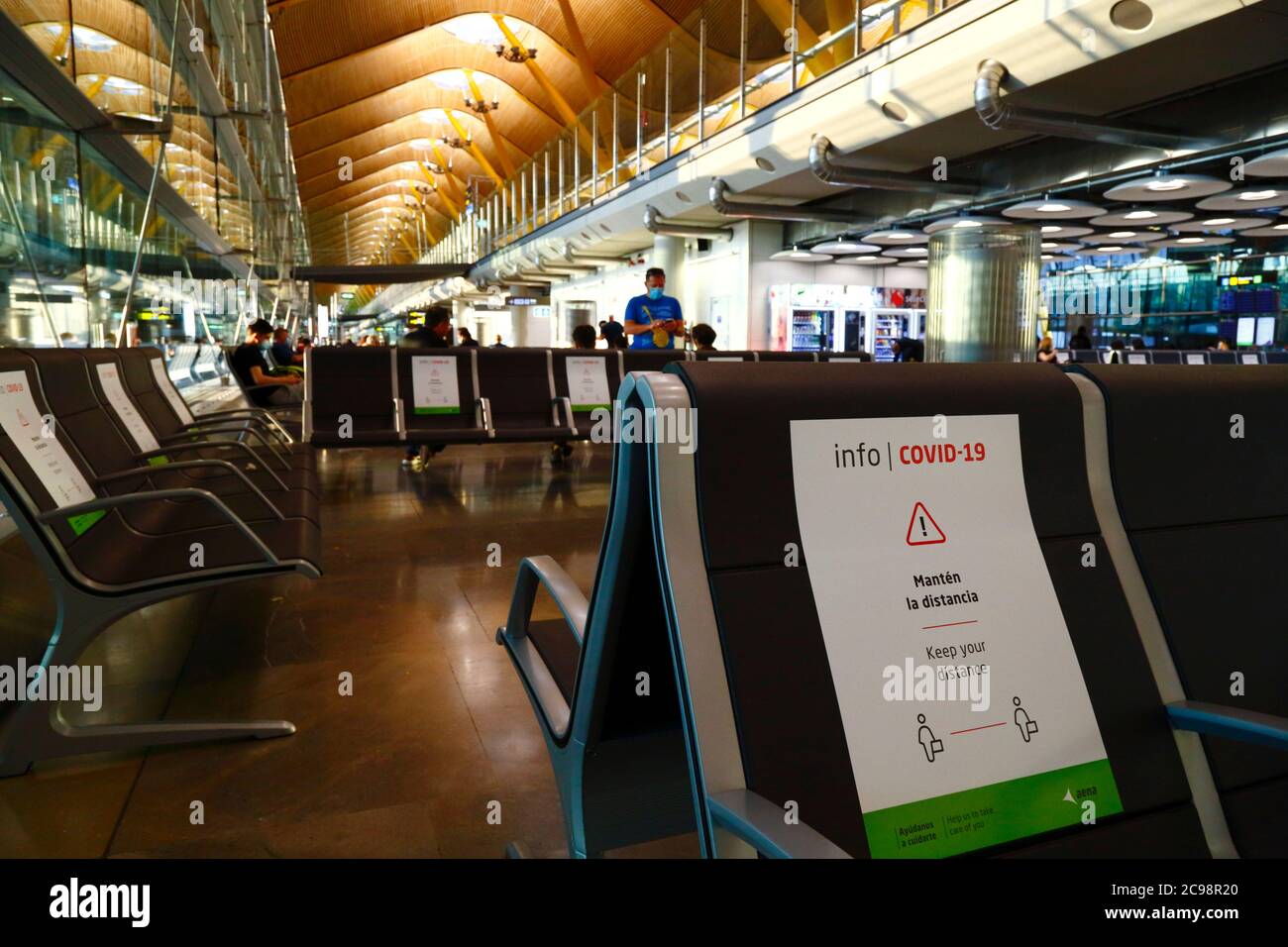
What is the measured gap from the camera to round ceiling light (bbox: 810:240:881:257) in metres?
18.2

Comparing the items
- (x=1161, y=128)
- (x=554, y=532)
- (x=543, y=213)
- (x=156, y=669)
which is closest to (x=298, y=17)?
(x=543, y=213)

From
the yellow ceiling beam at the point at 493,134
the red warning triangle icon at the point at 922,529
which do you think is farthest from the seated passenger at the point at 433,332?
the yellow ceiling beam at the point at 493,134

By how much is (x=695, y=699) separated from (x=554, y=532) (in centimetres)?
441

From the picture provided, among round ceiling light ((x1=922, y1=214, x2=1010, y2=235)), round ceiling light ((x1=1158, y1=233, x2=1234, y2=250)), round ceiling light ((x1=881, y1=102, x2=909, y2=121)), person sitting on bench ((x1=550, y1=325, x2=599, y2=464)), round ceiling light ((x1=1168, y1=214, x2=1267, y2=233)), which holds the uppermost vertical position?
round ceiling light ((x1=881, y1=102, x2=909, y2=121))

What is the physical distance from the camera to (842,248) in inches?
742

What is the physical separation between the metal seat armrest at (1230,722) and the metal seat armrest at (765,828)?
59 cm

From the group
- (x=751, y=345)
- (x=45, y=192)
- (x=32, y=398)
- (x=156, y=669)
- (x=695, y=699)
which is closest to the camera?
(x=695, y=699)

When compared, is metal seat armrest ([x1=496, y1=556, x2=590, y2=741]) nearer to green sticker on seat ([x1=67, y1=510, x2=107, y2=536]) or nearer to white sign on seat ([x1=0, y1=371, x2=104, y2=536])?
white sign on seat ([x1=0, y1=371, x2=104, y2=536])

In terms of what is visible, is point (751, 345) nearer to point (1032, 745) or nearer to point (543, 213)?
point (543, 213)

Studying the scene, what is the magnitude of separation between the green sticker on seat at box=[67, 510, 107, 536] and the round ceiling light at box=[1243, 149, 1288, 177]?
39.9ft

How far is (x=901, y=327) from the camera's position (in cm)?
2311

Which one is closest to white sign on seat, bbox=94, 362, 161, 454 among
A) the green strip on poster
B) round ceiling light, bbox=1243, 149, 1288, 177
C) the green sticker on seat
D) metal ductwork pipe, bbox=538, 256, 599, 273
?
the green sticker on seat

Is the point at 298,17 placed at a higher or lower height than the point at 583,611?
higher

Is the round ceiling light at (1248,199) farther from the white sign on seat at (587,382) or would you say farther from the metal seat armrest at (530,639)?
the metal seat armrest at (530,639)
